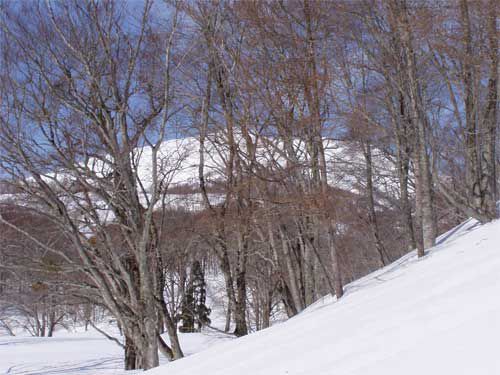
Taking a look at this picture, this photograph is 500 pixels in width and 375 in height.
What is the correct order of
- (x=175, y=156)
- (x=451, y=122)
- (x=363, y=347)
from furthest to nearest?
(x=451, y=122), (x=175, y=156), (x=363, y=347)

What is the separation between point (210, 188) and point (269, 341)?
22.8 feet

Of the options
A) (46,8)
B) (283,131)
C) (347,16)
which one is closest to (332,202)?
(283,131)

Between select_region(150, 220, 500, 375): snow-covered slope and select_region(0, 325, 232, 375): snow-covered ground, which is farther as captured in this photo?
select_region(0, 325, 232, 375): snow-covered ground

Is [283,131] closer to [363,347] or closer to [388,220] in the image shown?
[363,347]

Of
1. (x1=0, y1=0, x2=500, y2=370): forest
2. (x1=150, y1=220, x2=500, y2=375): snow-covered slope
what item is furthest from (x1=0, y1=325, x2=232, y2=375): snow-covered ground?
(x1=150, y1=220, x2=500, y2=375): snow-covered slope

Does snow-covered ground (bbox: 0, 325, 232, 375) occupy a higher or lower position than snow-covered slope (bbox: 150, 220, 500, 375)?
higher

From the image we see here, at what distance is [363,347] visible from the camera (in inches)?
121

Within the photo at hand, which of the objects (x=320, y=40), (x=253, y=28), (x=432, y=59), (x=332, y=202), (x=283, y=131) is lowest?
(x=332, y=202)

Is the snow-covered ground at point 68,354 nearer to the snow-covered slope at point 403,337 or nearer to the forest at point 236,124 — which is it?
the forest at point 236,124

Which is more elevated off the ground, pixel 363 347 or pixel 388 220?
pixel 388 220

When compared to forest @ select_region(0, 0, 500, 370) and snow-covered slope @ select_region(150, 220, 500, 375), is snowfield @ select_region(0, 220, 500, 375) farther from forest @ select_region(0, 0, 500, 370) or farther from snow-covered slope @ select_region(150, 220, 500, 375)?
forest @ select_region(0, 0, 500, 370)

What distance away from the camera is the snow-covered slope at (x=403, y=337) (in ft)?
8.21

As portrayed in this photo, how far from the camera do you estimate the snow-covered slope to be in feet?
8.21

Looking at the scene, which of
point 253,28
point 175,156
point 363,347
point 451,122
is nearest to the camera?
point 363,347
